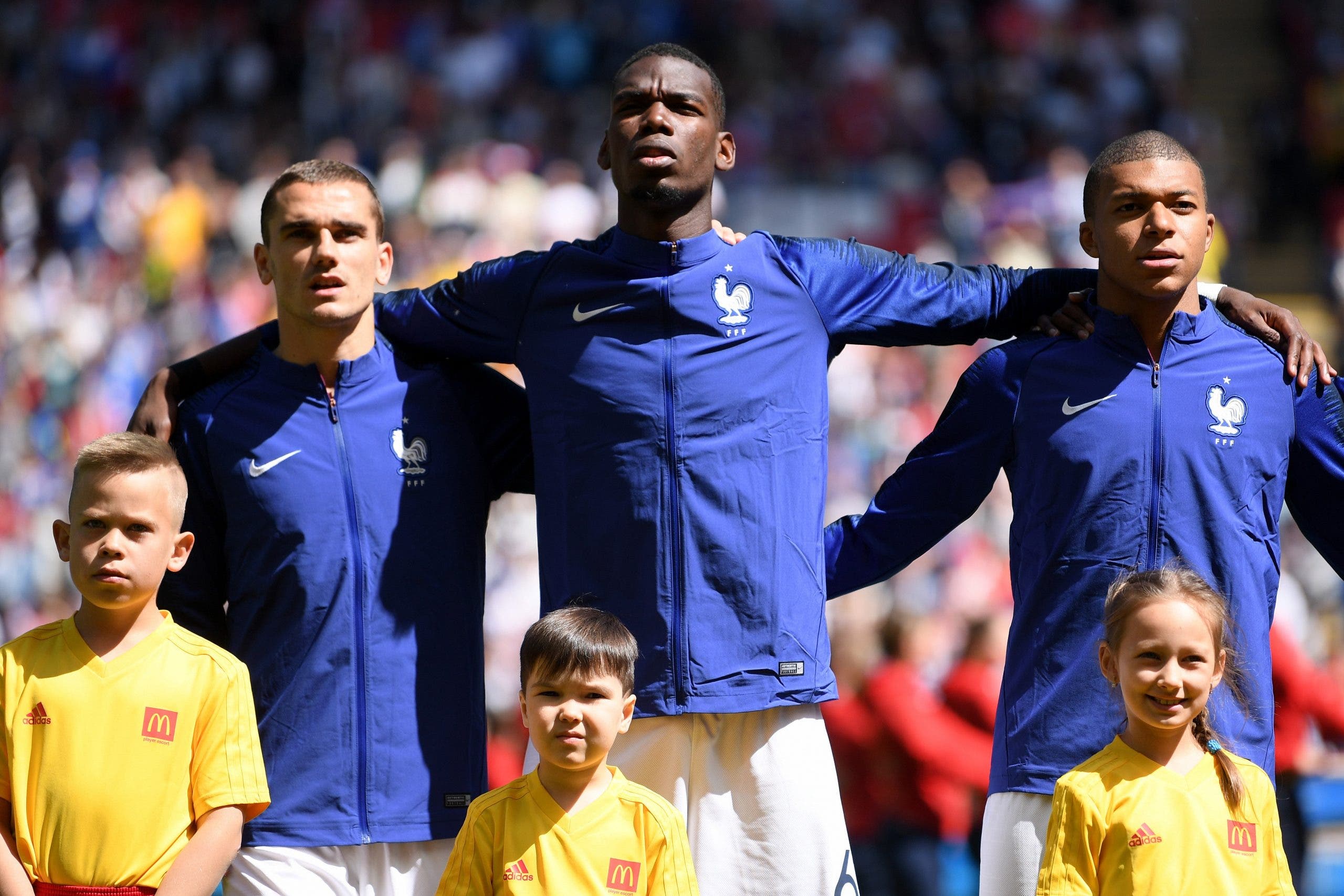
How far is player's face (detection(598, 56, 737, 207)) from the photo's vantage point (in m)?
4.29

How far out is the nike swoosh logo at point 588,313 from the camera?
4.32 meters

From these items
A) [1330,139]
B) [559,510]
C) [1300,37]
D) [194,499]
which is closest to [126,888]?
[194,499]

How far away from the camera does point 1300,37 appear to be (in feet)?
58.5

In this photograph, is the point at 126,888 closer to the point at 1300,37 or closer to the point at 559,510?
the point at 559,510

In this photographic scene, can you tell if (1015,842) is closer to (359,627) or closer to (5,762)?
(359,627)

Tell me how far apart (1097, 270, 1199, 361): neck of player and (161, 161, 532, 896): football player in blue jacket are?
1.68m

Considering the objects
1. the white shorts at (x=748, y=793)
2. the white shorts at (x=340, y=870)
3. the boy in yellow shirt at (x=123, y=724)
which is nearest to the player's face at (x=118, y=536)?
the boy in yellow shirt at (x=123, y=724)

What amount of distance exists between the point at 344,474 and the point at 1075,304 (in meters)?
1.91

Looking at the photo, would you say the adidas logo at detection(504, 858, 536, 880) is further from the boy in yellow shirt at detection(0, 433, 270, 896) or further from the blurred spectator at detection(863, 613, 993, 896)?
the blurred spectator at detection(863, 613, 993, 896)

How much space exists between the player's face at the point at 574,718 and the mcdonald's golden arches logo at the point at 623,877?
8.9 inches

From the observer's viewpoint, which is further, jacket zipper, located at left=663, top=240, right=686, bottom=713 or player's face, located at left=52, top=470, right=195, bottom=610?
jacket zipper, located at left=663, top=240, right=686, bottom=713

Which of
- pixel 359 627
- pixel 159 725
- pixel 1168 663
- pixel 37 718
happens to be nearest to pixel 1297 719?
pixel 1168 663

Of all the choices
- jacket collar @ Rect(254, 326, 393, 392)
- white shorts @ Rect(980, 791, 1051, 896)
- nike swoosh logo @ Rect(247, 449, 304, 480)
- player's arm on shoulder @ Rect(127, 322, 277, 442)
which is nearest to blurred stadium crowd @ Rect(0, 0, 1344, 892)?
player's arm on shoulder @ Rect(127, 322, 277, 442)

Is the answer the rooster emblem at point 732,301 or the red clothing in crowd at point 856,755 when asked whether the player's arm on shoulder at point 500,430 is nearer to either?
the rooster emblem at point 732,301
